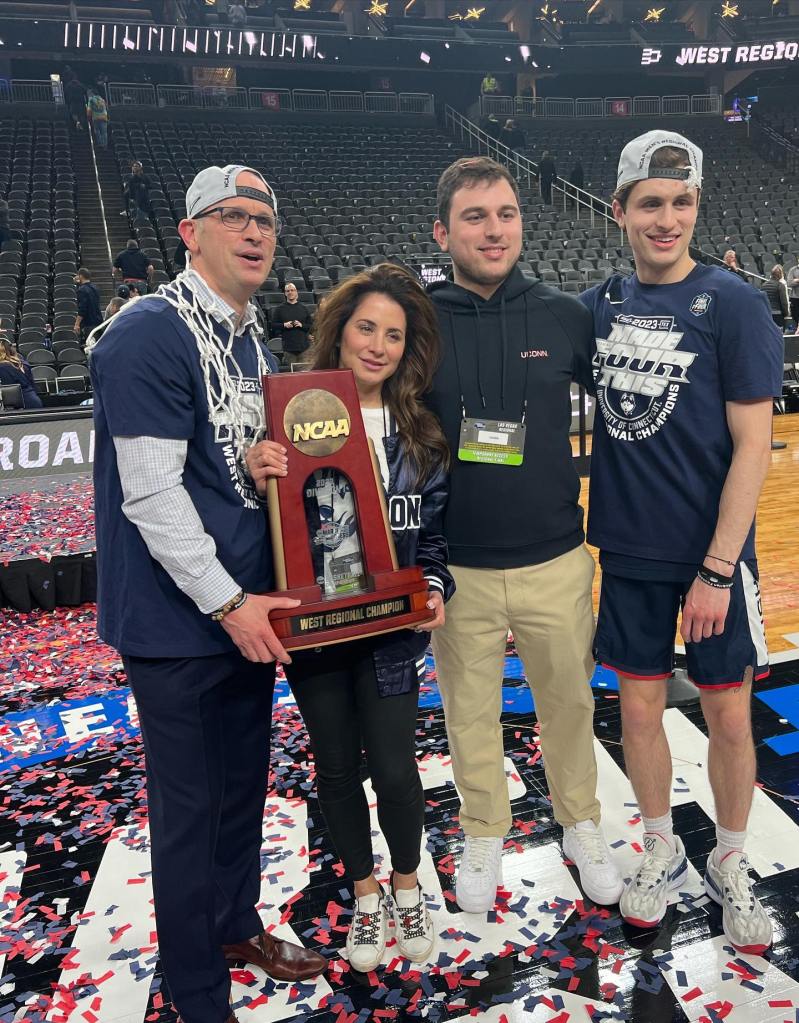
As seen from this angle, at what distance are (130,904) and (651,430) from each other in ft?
5.44

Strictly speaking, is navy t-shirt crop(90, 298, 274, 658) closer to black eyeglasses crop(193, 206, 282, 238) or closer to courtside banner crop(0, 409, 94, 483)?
black eyeglasses crop(193, 206, 282, 238)

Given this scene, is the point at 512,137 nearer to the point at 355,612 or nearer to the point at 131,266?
the point at 131,266

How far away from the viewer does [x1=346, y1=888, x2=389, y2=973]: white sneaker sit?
1610mm

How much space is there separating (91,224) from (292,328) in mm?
5953

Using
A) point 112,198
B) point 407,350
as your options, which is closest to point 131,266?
point 112,198

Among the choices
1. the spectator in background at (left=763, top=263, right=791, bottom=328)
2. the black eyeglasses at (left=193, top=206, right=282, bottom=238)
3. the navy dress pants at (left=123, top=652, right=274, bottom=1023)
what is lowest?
the navy dress pants at (left=123, top=652, right=274, bottom=1023)

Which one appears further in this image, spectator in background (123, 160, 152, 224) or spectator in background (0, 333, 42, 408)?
spectator in background (123, 160, 152, 224)

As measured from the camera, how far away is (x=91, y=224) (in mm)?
11320

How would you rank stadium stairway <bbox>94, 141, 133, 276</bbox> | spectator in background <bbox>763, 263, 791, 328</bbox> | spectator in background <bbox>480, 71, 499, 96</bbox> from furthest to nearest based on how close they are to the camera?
spectator in background <bbox>480, 71, 499, 96</bbox> → stadium stairway <bbox>94, 141, 133, 276</bbox> → spectator in background <bbox>763, 263, 791, 328</bbox>

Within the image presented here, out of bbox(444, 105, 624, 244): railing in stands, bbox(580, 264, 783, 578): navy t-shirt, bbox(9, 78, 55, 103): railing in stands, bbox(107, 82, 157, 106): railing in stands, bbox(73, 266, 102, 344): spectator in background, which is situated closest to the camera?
bbox(580, 264, 783, 578): navy t-shirt

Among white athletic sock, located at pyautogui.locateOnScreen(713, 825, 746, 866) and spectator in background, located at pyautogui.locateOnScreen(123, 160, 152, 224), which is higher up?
spectator in background, located at pyautogui.locateOnScreen(123, 160, 152, 224)

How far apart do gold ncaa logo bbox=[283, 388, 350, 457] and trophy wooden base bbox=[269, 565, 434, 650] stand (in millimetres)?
246

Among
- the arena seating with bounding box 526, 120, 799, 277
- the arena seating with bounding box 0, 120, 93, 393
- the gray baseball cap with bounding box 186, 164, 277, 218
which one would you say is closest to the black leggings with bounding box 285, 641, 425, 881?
the gray baseball cap with bounding box 186, 164, 277, 218

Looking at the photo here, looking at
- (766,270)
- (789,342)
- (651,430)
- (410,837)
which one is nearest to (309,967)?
(410,837)
